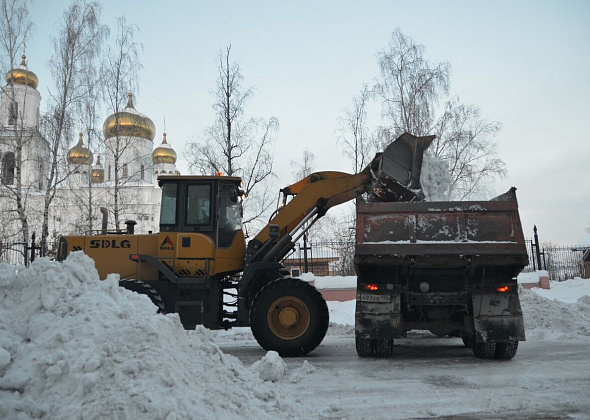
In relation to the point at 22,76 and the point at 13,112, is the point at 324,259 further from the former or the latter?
the point at 22,76

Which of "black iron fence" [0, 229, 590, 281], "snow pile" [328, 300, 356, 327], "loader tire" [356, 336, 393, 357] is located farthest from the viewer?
"black iron fence" [0, 229, 590, 281]

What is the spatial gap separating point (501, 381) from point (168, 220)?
5.28 m

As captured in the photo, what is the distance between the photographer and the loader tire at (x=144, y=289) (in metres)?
7.01

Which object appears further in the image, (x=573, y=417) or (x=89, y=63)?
(x=89, y=63)

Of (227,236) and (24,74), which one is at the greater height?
(24,74)

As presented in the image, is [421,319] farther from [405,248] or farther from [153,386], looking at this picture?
[153,386]

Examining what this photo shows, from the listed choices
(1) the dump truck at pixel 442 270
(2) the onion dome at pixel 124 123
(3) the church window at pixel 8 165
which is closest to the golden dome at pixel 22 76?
(3) the church window at pixel 8 165

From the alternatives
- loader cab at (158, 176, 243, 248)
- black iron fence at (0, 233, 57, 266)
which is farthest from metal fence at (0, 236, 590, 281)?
loader cab at (158, 176, 243, 248)

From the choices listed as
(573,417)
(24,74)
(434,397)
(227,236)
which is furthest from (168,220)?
(24,74)

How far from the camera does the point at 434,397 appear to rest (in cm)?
452

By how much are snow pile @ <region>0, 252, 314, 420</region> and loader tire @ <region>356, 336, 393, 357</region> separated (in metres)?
1.83

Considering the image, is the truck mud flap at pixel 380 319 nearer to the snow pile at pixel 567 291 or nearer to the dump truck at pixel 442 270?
the dump truck at pixel 442 270

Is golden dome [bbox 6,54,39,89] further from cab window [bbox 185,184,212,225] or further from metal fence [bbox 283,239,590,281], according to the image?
cab window [bbox 185,184,212,225]

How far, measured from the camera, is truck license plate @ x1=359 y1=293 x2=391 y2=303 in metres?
6.44
